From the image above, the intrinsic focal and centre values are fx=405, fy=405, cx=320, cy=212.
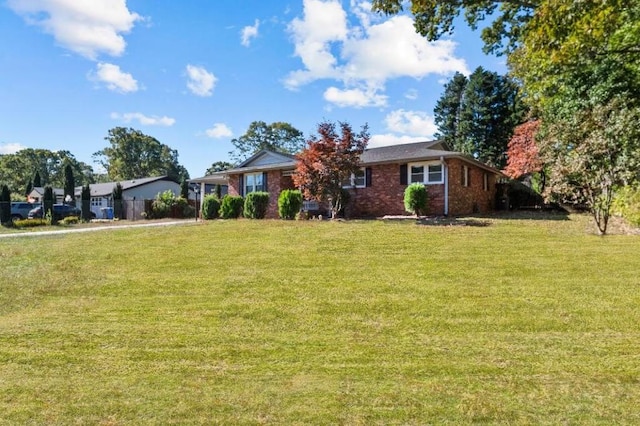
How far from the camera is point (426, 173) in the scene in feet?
56.3

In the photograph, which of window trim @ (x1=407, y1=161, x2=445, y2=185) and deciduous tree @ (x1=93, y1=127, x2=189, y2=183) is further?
deciduous tree @ (x1=93, y1=127, x2=189, y2=183)

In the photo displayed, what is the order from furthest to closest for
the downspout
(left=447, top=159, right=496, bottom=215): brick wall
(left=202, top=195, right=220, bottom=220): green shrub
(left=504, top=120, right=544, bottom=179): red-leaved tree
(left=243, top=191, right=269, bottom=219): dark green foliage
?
(left=504, top=120, right=544, bottom=179): red-leaved tree < (left=202, top=195, right=220, bottom=220): green shrub < (left=447, top=159, right=496, bottom=215): brick wall < the downspout < (left=243, top=191, right=269, bottom=219): dark green foliage

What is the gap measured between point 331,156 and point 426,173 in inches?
175

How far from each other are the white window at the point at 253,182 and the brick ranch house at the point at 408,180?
115mm

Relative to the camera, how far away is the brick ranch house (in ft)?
55.3

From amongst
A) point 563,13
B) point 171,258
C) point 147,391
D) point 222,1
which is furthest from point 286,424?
point 222,1

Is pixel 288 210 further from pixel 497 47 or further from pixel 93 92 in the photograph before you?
pixel 93 92

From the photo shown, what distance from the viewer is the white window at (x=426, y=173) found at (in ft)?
55.4

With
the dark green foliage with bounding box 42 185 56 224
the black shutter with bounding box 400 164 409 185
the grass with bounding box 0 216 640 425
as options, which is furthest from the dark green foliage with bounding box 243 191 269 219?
the dark green foliage with bounding box 42 185 56 224

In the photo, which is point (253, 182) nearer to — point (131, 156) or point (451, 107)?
point (451, 107)

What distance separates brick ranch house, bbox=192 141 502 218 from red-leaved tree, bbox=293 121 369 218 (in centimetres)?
246

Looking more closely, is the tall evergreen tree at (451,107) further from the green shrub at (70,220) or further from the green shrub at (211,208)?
the green shrub at (70,220)

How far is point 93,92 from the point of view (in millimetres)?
18312

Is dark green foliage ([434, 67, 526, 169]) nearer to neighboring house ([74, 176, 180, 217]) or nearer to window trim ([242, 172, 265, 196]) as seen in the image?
window trim ([242, 172, 265, 196])
